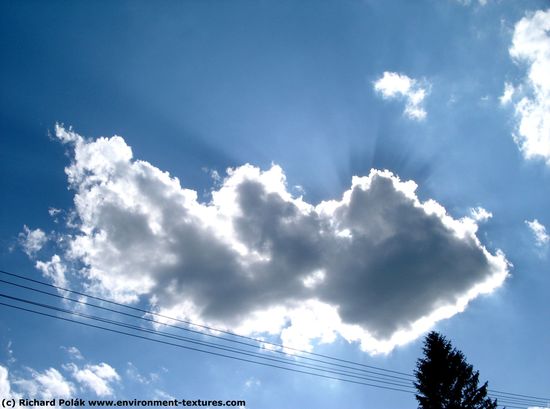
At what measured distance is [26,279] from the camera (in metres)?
10.4

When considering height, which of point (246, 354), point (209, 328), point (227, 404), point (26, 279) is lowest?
point (227, 404)

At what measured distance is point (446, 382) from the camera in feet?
65.5

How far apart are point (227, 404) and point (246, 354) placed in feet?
27.1

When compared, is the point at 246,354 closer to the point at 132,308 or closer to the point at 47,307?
the point at 132,308

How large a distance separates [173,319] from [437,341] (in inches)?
731

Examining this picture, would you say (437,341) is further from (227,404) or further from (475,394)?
(227,404)

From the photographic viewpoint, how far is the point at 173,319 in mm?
12602

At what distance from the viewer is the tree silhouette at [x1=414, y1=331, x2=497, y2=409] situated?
19.2m

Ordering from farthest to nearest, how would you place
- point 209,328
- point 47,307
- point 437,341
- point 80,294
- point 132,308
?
1. point 437,341
2. point 209,328
3. point 132,308
4. point 80,294
5. point 47,307

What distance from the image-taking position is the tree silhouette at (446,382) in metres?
19.2

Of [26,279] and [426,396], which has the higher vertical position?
[26,279]

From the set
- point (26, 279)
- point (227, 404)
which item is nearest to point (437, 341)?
point (227, 404)

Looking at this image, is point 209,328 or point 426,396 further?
point 426,396

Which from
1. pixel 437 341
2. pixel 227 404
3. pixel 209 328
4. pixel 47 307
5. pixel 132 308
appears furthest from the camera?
pixel 437 341
